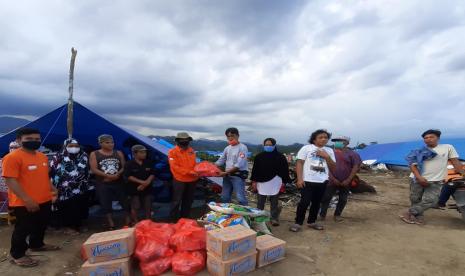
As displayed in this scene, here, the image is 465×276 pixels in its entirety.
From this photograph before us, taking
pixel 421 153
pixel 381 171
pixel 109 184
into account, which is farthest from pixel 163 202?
pixel 381 171

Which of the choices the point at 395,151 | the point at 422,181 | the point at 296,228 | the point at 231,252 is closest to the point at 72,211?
the point at 231,252

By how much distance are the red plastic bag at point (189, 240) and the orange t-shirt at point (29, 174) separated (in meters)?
1.58

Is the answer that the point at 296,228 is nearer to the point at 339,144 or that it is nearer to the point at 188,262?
the point at 339,144

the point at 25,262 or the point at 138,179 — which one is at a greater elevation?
the point at 138,179

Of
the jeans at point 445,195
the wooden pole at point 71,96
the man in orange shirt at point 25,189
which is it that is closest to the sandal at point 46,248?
the man in orange shirt at point 25,189

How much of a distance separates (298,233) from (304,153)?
47.6 inches

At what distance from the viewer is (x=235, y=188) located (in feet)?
15.0

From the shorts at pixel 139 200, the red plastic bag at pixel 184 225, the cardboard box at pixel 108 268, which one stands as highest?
the shorts at pixel 139 200

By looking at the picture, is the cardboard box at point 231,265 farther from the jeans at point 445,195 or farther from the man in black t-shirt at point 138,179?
the jeans at point 445,195

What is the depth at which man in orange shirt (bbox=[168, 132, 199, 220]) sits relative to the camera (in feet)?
14.2

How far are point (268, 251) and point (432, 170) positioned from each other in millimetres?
3310

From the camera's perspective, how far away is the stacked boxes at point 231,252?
2.81 metres

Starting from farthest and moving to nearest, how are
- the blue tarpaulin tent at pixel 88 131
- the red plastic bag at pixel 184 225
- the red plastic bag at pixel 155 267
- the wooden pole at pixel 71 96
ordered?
1. the blue tarpaulin tent at pixel 88 131
2. the wooden pole at pixel 71 96
3. the red plastic bag at pixel 184 225
4. the red plastic bag at pixel 155 267

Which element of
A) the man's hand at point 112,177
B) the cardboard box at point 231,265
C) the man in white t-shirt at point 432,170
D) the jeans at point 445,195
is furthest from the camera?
the jeans at point 445,195
